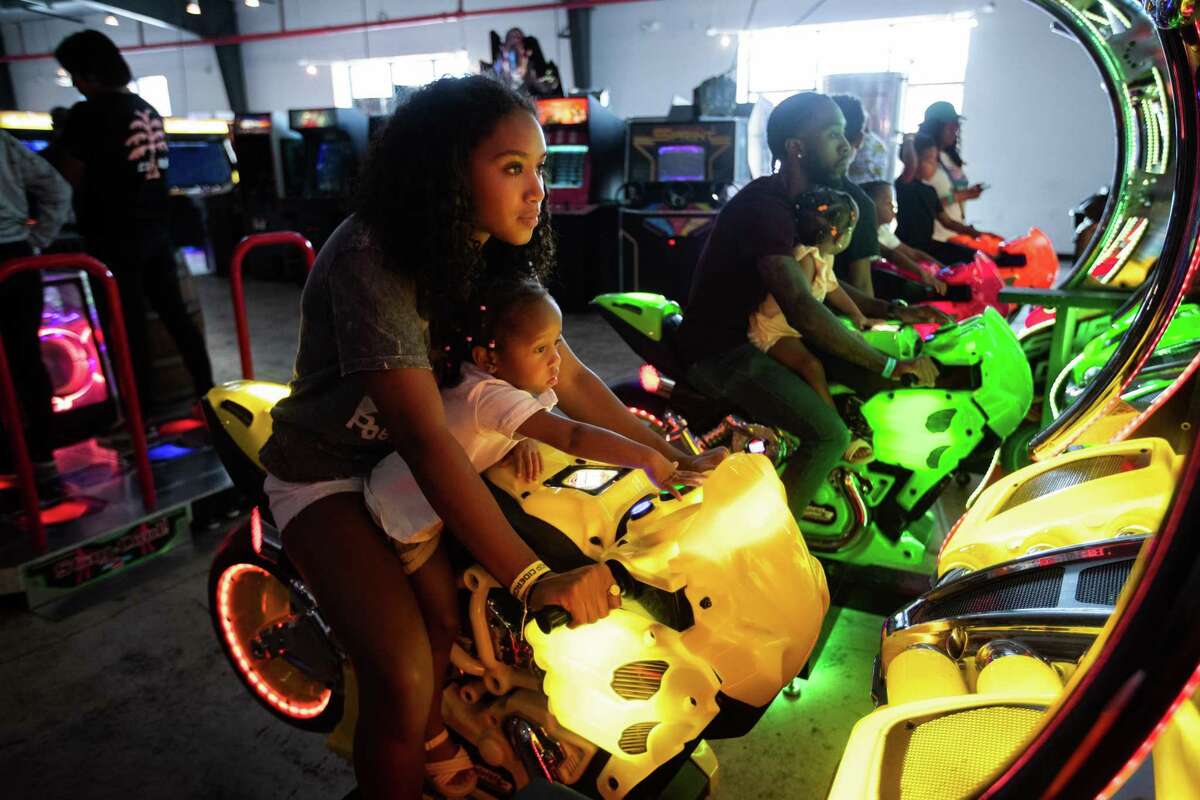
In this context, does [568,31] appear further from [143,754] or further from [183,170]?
[143,754]

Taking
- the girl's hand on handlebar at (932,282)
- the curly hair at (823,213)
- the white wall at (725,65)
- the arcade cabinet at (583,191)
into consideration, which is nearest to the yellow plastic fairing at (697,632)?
the curly hair at (823,213)

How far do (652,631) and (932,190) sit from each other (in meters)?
4.43

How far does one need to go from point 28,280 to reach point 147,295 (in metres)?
0.70

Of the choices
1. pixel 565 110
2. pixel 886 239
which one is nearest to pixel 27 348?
pixel 886 239

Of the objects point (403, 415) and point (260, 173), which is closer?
point (403, 415)

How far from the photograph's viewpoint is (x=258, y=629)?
2.18m

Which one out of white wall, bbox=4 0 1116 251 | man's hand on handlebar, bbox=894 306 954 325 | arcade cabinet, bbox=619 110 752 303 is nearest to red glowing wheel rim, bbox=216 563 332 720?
man's hand on handlebar, bbox=894 306 954 325

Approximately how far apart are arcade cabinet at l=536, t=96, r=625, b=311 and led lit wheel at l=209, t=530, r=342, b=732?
6845 mm

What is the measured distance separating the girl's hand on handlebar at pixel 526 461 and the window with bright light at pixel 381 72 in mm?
15462

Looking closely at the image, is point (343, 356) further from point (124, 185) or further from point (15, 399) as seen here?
point (124, 185)

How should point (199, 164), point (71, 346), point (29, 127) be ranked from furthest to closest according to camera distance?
point (199, 164), point (29, 127), point (71, 346)

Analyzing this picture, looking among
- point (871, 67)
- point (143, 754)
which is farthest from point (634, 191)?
point (143, 754)

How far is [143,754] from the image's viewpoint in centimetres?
222

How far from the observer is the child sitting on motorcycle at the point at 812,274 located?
2631mm
